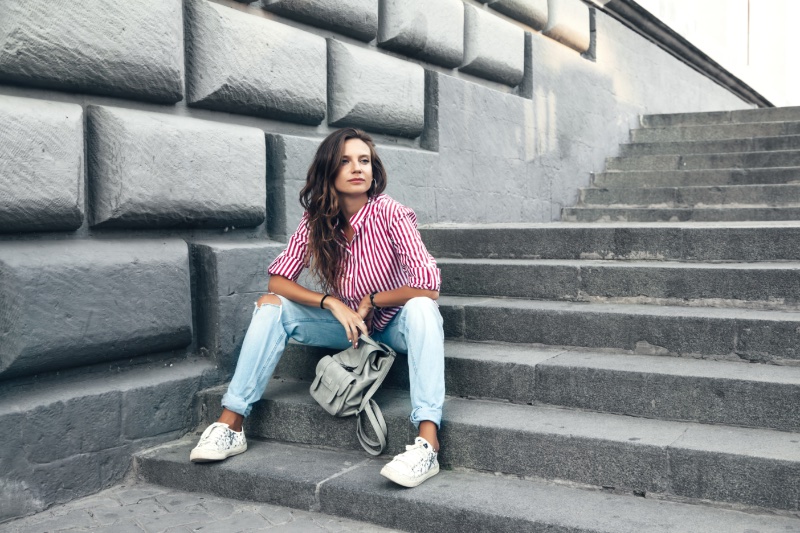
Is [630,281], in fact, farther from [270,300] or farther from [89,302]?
[89,302]

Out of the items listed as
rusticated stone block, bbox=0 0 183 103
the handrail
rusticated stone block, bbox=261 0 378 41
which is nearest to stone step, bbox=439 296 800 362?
rusticated stone block, bbox=261 0 378 41

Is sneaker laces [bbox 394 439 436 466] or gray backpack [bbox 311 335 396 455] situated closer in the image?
sneaker laces [bbox 394 439 436 466]

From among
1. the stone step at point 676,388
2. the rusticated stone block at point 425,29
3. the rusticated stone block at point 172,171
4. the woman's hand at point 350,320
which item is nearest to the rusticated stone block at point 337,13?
the rusticated stone block at point 425,29

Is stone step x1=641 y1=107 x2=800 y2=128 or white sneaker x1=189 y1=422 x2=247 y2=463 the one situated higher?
stone step x1=641 y1=107 x2=800 y2=128

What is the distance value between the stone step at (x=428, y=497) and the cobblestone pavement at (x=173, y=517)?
0.19ft

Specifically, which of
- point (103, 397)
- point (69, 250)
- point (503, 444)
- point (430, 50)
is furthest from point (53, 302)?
point (430, 50)

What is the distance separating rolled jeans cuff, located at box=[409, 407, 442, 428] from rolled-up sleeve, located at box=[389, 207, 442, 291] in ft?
1.61

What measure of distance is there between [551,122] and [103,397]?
4614 mm

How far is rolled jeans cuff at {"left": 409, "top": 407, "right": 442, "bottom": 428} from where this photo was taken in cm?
310

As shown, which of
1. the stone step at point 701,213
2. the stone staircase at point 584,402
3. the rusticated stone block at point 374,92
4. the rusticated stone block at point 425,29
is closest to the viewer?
the stone staircase at point 584,402

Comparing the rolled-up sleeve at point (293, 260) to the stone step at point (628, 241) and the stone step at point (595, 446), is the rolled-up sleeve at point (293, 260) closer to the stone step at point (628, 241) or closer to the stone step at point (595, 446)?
the stone step at point (595, 446)

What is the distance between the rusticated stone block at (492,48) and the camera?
19.1ft

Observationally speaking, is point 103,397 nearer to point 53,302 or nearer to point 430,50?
point 53,302

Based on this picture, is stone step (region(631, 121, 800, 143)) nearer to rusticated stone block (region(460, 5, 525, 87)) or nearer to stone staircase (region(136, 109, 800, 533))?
rusticated stone block (region(460, 5, 525, 87))
